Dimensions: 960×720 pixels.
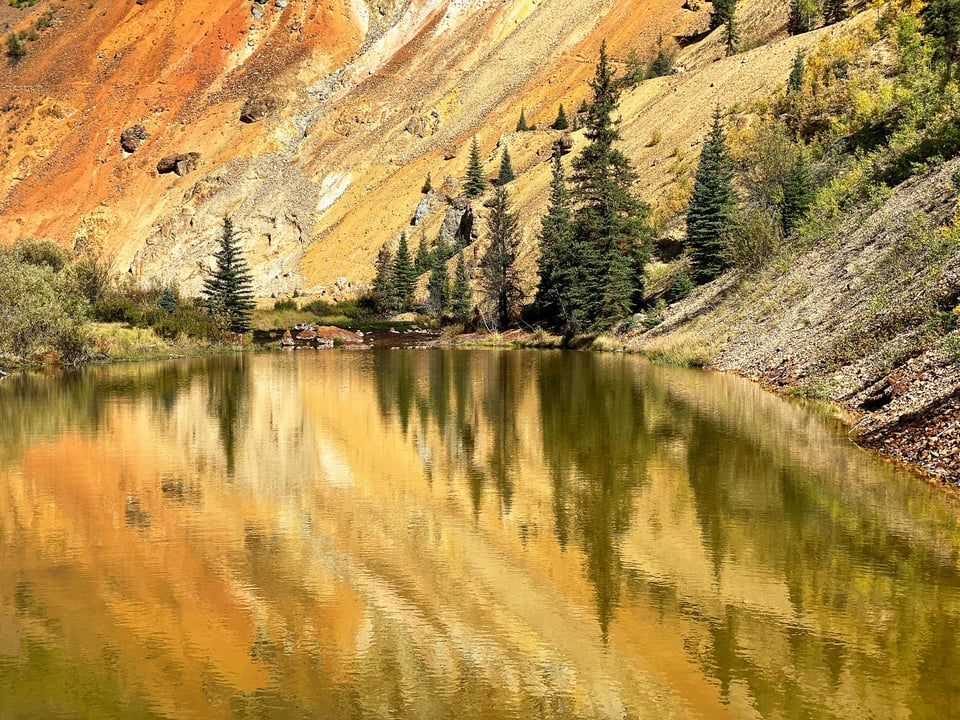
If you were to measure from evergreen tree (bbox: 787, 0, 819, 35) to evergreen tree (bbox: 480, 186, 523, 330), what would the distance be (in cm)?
3472

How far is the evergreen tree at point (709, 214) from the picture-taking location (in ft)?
173

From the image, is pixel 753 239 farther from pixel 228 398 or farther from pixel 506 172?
pixel 506 172

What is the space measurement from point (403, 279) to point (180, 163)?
179 feet

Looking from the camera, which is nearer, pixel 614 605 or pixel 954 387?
pixel 614 605

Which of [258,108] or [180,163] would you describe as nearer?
[180,163]

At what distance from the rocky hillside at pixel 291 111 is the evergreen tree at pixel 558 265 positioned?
53.3 ft

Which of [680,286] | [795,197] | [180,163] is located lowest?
[680,286]

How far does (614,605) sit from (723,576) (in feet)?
5.47

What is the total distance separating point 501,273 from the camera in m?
72.1

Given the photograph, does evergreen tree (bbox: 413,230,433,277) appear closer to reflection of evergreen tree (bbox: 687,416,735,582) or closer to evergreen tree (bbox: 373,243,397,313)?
evergreen tree (bbox: 373,243,397,313)

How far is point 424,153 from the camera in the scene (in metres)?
119

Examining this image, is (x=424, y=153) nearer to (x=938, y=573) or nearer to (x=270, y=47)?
(x=270, y=47)

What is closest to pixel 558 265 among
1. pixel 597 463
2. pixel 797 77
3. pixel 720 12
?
pixel 797 77

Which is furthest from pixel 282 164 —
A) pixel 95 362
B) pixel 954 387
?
pixel 954 387
